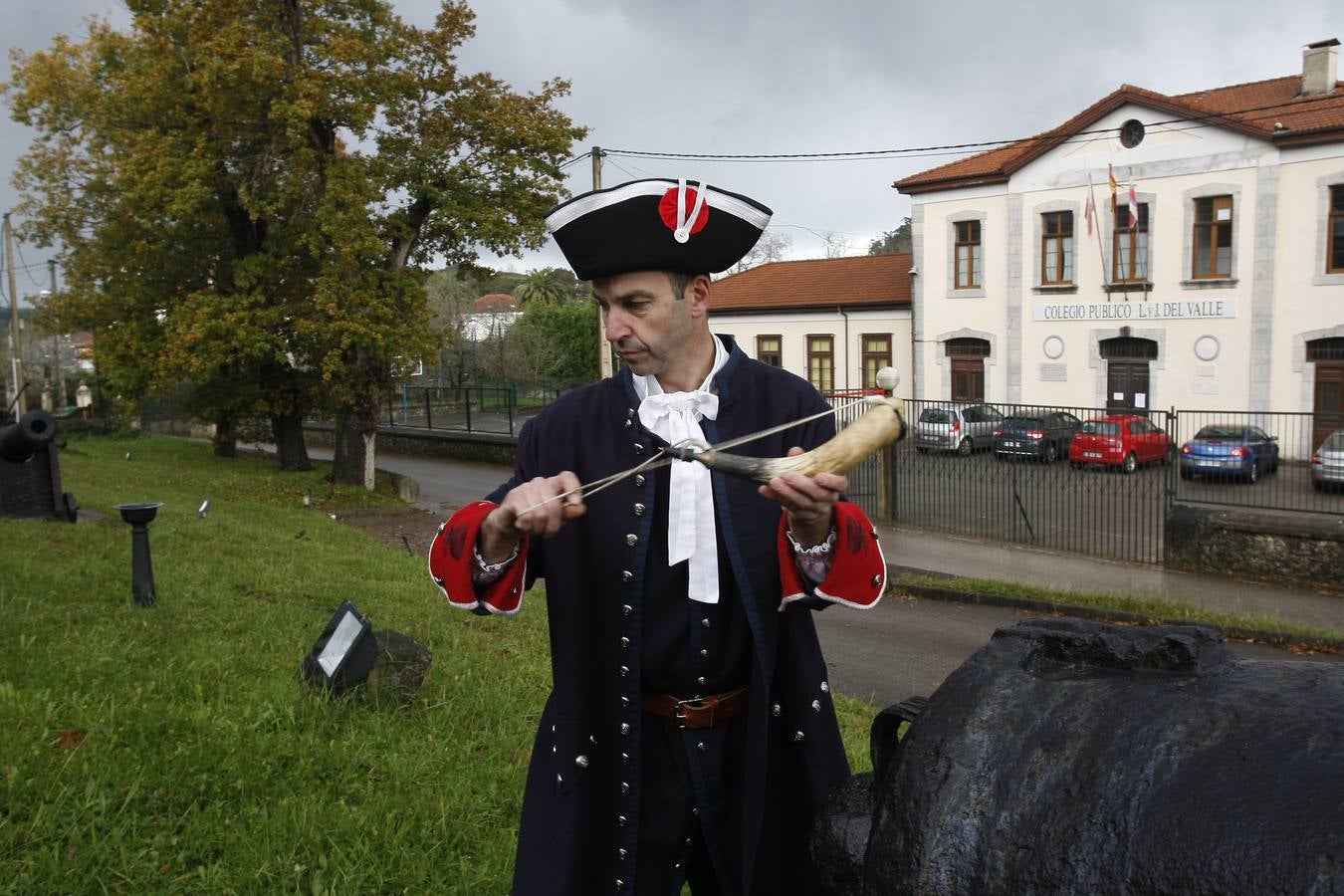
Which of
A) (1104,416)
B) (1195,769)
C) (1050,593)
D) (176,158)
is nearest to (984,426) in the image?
(1104,416)

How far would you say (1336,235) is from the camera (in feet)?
83.1

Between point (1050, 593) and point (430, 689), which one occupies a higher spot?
point (430, 689)

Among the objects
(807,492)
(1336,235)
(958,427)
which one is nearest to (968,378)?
(1336,235)

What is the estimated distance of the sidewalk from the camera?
12.4 m

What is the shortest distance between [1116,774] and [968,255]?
105 ft

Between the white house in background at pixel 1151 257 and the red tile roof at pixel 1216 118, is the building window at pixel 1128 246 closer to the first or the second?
the white house in background at pixel 1151 257

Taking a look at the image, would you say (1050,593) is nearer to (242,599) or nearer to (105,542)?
(242,599)

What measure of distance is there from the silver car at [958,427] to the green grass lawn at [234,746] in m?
10.3

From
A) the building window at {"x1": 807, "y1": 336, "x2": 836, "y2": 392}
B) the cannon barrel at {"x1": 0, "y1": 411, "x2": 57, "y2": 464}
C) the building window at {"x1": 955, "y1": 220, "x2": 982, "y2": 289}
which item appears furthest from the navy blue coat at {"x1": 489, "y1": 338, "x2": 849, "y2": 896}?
the building window at {"x1": 807, "y1": 336, "x2": 836, "y2": 392}

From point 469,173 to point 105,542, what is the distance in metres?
11.4

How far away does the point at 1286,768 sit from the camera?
1.19 metres

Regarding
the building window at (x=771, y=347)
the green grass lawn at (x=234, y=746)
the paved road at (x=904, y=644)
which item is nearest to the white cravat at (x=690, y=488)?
the green grass lawn at (x=234, y=746)

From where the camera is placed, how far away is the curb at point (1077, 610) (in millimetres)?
10250

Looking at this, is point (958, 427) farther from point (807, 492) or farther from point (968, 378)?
point (807, 492)
